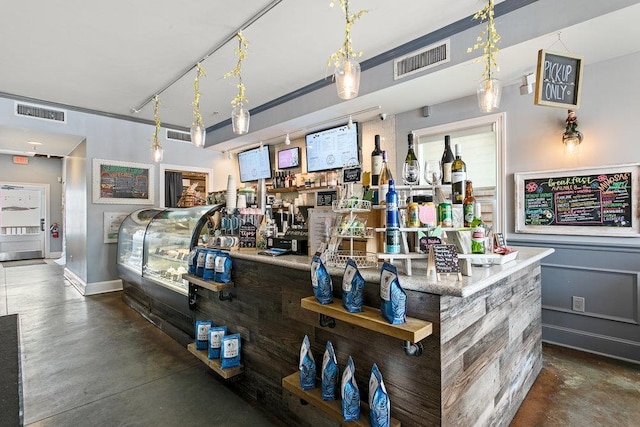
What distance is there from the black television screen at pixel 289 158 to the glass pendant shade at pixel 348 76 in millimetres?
3427

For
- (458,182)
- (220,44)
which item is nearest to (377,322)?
(458,182)

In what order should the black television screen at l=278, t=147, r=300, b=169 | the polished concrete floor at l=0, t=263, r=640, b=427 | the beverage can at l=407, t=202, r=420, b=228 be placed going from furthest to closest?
the black television screen at l=278, t=147, r=300, b=169 → the polished concrete floor at l=0, t=263, r=640, b=427 → the beverage can at l=407, t=202, r=420, b=228

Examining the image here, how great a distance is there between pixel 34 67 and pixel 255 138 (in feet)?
9.94

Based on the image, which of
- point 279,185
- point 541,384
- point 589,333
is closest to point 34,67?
point 279,185

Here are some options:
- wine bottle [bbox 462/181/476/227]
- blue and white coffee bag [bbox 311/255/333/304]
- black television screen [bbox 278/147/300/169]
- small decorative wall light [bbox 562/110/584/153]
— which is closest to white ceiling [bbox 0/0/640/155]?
small decorative wall light [bbox 562/110/584/153]

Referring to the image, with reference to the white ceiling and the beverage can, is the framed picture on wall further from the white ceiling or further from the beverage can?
the beverage can

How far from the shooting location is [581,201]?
3.03m

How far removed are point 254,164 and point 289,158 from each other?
37.3 inches

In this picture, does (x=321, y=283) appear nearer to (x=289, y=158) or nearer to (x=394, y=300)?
(x=394, y=300)

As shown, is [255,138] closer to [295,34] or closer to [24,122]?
[295,34]

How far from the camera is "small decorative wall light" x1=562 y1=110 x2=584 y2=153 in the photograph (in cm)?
303

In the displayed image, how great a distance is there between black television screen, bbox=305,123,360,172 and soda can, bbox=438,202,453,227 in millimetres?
3123

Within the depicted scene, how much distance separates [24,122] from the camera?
4715 mm

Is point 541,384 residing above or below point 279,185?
below
